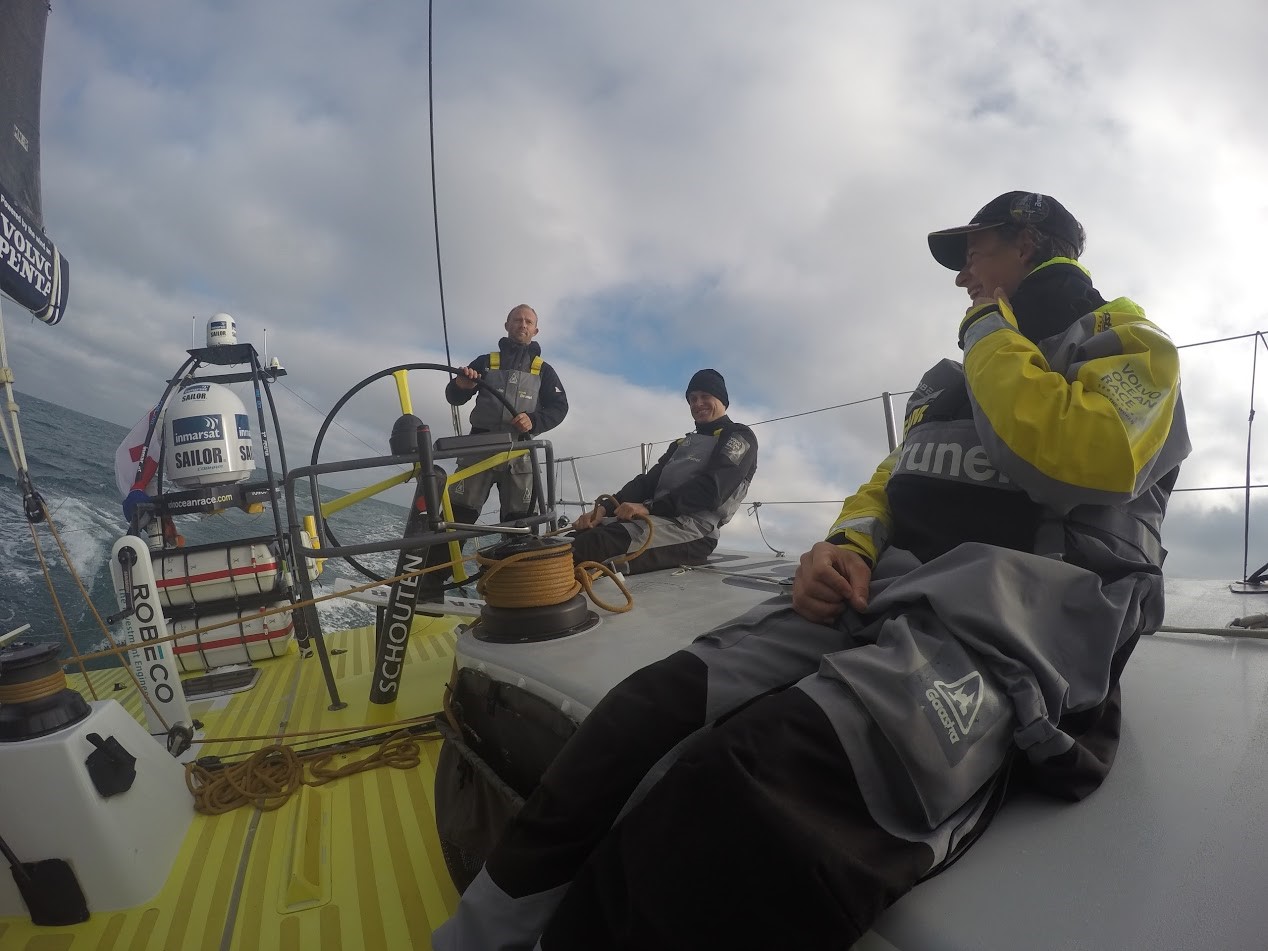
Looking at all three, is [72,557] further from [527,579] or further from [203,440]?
[527,579]

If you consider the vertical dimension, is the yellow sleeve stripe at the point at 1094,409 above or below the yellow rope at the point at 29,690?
above

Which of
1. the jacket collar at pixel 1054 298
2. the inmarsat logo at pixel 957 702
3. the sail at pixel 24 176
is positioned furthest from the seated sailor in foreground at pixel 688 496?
the sail at pixel 24 176

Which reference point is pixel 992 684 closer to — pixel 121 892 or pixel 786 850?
pixel 786 850

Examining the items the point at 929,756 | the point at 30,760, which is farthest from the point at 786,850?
the point at 30,760

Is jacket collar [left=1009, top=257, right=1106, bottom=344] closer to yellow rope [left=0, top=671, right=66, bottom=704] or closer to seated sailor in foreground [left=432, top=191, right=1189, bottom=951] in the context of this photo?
seated sailor in foreground [left=432, top=191, right=1189, bottom=951]

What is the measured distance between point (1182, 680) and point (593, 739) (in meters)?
1.23

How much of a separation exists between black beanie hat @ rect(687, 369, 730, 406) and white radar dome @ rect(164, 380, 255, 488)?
2.93 m

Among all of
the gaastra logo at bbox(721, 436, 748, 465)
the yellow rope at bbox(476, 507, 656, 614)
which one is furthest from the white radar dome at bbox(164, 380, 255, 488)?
the gaastra logo at bbox(721, 436, 748, 465)

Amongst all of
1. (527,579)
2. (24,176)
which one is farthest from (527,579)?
(24,176)

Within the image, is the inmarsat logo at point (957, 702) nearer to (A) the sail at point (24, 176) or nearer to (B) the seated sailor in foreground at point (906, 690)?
(B) the seated sailor in foreground at point (906, 690)

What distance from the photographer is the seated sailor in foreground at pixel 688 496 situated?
2.94 metres

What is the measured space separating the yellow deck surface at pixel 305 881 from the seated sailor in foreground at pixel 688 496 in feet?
4.01

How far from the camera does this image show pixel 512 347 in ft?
12.3

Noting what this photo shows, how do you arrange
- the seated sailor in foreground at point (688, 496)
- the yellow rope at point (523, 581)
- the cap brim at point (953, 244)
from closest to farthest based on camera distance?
the cap brim at point (953, 244) → the yellow rope at point (523, 581) → the seated sailor in foreground at point (688, 496)
